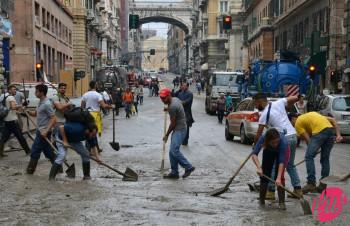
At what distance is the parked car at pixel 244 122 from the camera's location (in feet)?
66.1

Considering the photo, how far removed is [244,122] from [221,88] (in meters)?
22.9

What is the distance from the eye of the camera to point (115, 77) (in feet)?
186

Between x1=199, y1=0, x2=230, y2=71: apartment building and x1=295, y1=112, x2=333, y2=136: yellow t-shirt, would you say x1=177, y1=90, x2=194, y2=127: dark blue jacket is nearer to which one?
x1=295, y1=112, x2=333, y2=136: yellow t-shirt

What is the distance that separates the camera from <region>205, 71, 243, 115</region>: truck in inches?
1677

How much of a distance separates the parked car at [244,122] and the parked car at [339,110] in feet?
9.16

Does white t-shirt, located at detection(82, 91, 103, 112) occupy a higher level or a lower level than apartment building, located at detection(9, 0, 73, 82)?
lower

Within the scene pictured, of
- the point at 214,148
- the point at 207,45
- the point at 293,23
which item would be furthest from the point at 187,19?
the point at 214,148

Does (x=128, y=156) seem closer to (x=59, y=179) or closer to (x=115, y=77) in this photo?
(x=59, y=179)

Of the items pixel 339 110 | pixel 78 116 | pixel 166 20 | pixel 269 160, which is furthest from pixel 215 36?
pixel 269 160

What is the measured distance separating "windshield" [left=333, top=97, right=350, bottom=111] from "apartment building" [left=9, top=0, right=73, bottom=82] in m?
22.9

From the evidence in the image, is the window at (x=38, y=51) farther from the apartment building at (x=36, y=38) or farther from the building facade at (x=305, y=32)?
the building facade at (x=305, y=32)

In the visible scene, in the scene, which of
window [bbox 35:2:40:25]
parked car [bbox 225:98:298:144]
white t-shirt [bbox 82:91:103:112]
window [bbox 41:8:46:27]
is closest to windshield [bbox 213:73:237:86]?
window [bbox 35:2:40:25]

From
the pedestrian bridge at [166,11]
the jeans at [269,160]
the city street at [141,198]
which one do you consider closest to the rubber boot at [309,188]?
the city street at [141,198]

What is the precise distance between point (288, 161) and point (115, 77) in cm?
4698
